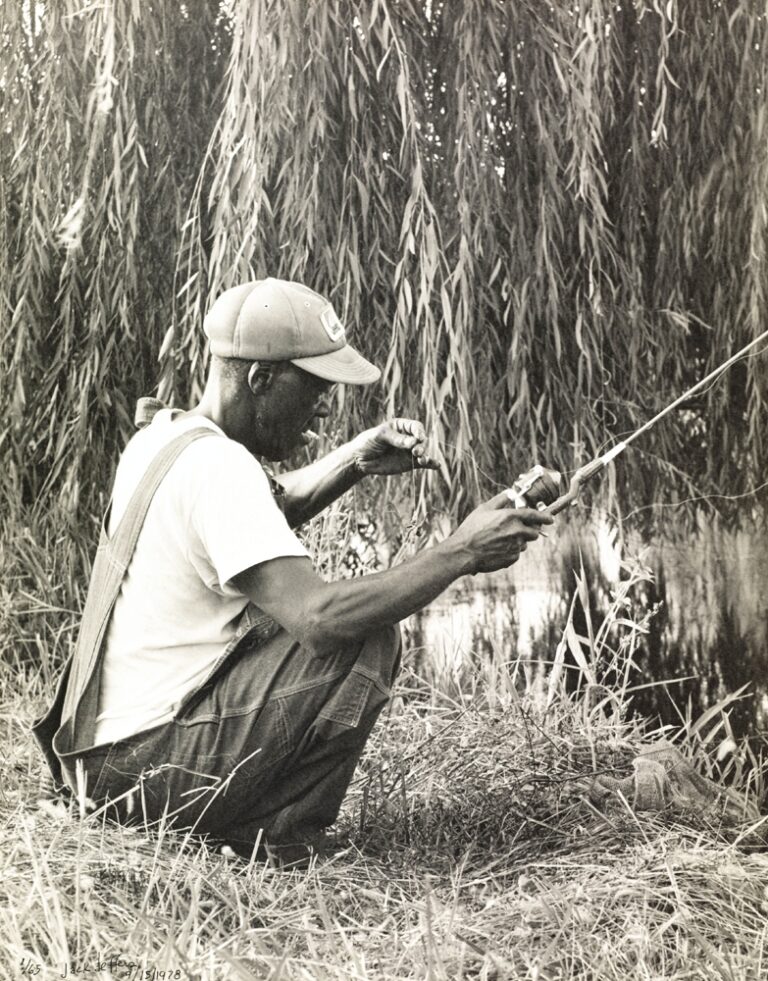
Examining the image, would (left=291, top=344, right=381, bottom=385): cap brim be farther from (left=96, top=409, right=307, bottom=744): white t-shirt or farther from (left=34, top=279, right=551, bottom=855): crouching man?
(left=96, top=409, right=307, bottom=744): white t-shirt

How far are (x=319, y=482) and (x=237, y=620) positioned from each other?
0.52 metres

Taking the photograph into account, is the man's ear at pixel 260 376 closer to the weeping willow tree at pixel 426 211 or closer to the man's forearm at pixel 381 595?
the man's forearm at pixel 381 595

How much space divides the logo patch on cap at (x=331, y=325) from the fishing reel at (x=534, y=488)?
1.52ft

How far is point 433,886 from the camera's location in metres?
2.01

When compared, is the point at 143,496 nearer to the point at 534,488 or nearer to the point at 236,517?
the point at 236,517

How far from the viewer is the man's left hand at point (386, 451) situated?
221 centimetres

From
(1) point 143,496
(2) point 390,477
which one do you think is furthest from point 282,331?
(2) point 390,477

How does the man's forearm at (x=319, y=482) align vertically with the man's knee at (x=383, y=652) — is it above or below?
above

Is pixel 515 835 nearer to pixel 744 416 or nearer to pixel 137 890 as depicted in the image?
pixel 137 890

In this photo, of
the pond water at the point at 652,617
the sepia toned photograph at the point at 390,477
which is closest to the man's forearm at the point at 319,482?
the sepia toned photograph at the point at 390,477

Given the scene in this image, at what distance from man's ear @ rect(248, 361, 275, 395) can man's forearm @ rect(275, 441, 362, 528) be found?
351 mm

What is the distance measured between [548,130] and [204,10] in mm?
911
